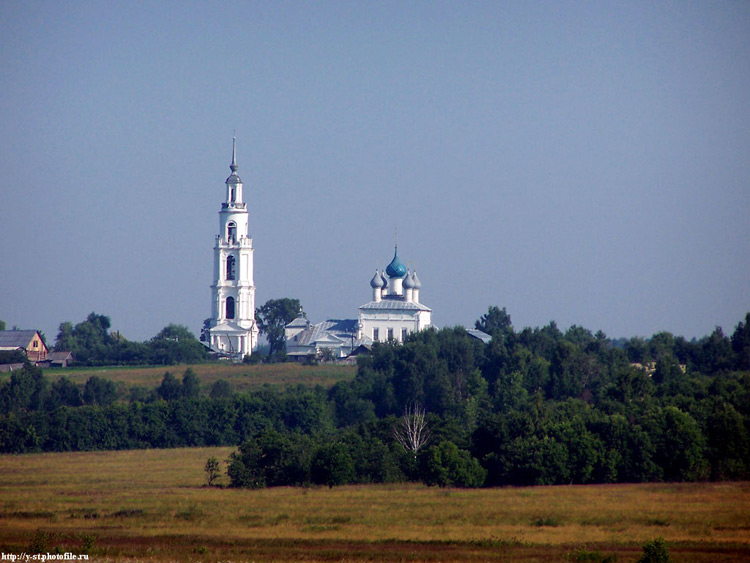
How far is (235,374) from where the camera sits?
77.1 m

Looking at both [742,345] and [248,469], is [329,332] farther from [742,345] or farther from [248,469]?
[248,469]

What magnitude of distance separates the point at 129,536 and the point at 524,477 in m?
14.3

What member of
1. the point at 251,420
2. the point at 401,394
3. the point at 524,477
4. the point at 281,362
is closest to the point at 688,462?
the point at 524,477

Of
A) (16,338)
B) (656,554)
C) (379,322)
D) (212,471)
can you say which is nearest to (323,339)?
(379,322)

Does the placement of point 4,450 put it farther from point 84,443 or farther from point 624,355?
point 624,355

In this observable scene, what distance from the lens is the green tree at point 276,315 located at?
107m

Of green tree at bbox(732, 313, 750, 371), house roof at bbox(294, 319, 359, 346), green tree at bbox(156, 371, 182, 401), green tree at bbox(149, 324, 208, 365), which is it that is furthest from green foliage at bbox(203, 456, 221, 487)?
house roof at bbox(294, 319, 359, 346)

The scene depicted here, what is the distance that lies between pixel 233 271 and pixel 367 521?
68400 mm

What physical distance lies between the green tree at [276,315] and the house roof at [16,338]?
20.6 meters

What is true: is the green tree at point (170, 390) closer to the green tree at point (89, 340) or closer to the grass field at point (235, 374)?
the grass field at point (235, 374)

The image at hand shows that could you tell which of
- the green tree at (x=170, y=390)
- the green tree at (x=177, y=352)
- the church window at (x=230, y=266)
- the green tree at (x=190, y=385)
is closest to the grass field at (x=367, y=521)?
the green tree at (x=170, y=390)

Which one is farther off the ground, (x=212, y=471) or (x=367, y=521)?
(x=212, y=471)

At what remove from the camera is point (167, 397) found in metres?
68.4

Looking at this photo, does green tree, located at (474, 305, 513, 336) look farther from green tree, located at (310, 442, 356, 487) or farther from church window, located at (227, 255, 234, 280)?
green tree, located at (310, 442, 356, 487)
